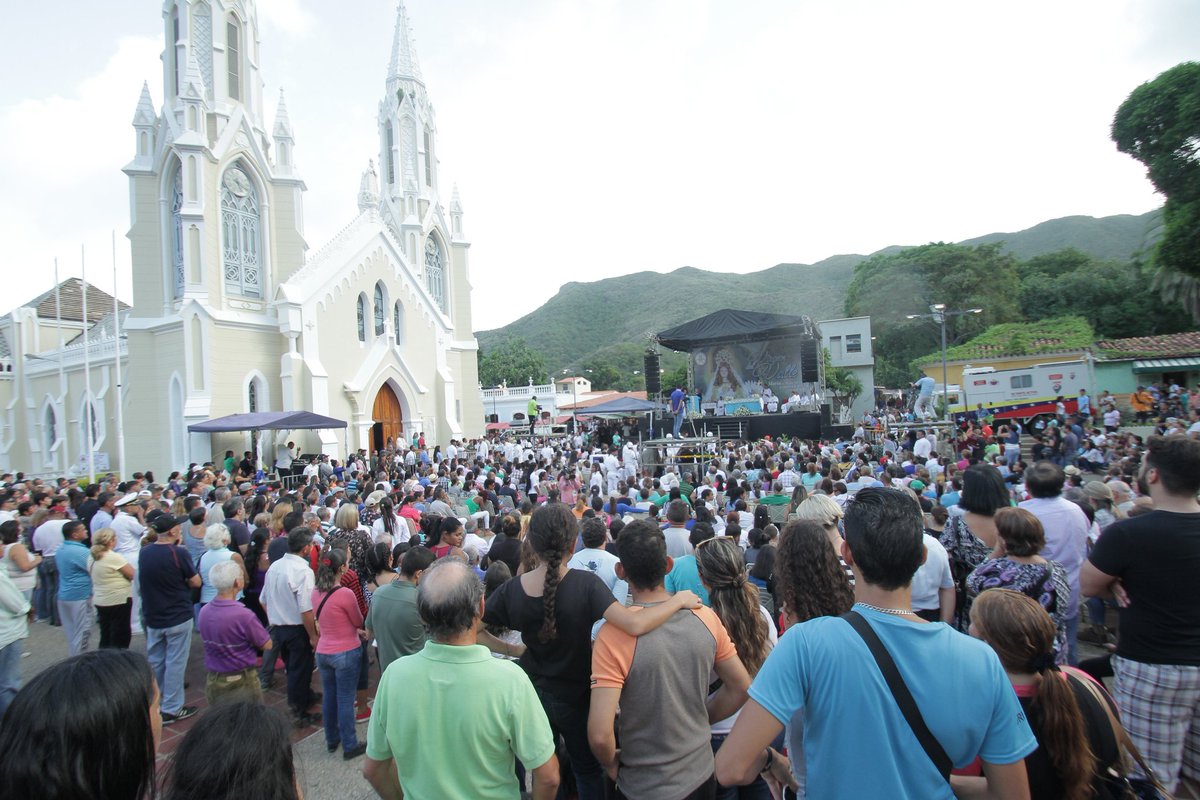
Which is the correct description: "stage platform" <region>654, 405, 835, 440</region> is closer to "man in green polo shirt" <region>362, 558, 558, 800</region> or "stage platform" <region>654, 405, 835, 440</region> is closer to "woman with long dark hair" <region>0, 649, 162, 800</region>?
"man in green polo shirt" <region>362, 558, 558, 800</region>

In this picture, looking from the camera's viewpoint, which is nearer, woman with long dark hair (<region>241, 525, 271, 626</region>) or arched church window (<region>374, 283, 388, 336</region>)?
woman with long dark hair (<region>241, 525, 271, 626</region>)

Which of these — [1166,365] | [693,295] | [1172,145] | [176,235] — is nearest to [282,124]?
[176,235]

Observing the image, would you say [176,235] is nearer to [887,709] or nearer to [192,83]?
[192,83]

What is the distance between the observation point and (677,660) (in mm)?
2350

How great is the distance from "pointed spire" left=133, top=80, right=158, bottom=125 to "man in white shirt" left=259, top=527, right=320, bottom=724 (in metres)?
22.1

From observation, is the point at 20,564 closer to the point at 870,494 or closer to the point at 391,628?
the point at 391,628

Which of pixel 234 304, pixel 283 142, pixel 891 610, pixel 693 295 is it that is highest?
pixel 693 295

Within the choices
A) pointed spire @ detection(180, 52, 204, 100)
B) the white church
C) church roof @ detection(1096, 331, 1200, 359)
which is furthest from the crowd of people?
church roof @ detection(1096, 331, 1200, 359)

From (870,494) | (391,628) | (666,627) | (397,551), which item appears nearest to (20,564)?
(397,551)

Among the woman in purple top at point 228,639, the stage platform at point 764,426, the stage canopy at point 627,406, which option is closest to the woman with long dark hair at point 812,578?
the woman in purple top at point 228,639

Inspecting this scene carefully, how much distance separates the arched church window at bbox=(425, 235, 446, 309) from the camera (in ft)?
95.3

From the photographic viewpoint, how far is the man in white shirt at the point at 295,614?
470 centimetres

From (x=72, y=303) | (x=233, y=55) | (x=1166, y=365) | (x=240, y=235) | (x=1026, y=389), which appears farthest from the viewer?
(x=72, y=303)

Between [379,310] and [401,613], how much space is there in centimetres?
2184
